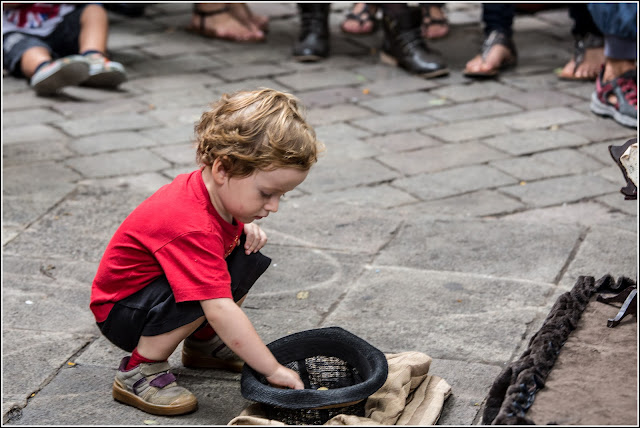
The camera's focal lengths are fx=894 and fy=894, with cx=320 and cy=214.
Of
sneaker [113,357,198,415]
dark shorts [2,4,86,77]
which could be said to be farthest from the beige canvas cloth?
dark shorts [2,4,86,77]

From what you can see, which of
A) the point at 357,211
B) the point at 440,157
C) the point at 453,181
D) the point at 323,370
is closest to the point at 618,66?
the point at 440,157

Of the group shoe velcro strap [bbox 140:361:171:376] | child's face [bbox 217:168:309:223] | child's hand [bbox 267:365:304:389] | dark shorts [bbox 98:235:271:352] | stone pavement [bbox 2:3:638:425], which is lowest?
stone pavement [bbox 2:3:638:425]

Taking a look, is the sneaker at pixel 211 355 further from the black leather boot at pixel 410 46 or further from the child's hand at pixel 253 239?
the black leather boot at pixel 410 46

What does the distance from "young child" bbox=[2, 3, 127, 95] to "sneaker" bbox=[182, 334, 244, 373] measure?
2.86m

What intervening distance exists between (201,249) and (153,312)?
0.21 m

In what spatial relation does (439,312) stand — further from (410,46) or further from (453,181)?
(410,46)

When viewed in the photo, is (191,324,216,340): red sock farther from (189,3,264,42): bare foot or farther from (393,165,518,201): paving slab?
(189,3,264,42): bare foot

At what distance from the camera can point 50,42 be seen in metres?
5.29

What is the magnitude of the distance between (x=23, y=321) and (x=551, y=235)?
1778mm

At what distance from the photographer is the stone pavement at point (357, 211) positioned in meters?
2.44

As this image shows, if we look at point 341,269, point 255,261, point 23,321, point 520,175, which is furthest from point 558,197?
point 23,321

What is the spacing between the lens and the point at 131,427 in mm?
2111

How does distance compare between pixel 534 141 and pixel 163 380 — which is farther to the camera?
pixel 534 141

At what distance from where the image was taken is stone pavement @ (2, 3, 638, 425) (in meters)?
2.44
